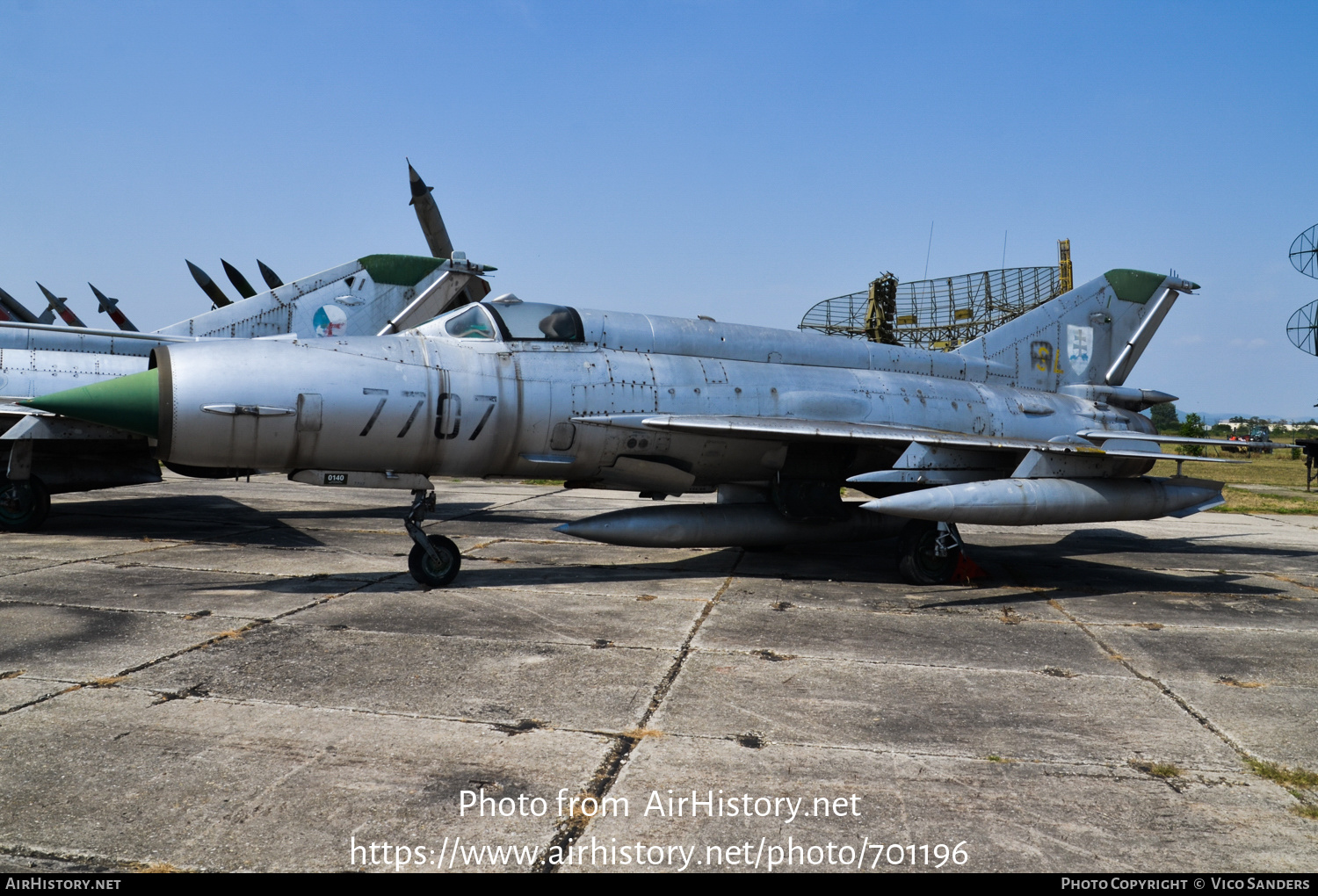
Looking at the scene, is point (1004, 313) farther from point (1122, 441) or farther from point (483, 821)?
point (483, 821)

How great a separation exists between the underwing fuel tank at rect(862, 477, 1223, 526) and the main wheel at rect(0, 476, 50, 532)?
415 inches

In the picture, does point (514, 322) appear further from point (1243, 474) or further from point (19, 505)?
point (1243, 474)

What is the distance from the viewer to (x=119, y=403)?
21.6 feet

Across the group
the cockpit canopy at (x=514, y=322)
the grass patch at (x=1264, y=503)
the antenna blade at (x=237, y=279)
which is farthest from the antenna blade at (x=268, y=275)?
the grass patch at (x=1264, y=503)

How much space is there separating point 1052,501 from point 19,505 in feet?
41.2

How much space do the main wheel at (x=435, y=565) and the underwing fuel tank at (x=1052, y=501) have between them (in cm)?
404

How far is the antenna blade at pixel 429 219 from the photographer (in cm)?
1548

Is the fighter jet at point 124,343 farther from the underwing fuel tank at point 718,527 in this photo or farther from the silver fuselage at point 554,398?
the underwing fuel tank at point 718,527

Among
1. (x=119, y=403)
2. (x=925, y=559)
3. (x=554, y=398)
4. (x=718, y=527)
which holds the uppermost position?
(x=554, y=398)

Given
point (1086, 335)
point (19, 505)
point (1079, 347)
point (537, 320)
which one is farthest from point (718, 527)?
point (19, 505)

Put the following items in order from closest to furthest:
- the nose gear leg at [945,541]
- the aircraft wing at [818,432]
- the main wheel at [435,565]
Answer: the main wheel at [435,565]
the aircraft wing at [818,432]
the nose gear leg at [945,541]

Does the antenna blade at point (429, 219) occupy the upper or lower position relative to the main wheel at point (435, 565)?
upper

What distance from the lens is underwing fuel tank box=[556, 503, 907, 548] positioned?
871 cm

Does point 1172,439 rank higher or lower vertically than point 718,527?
higher
